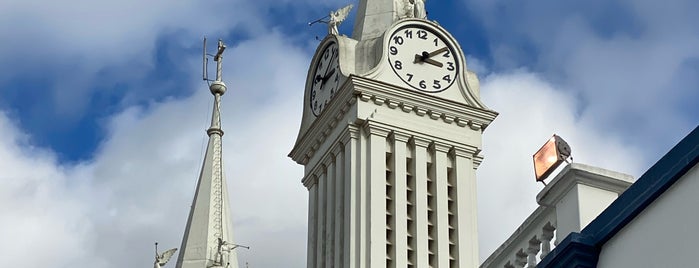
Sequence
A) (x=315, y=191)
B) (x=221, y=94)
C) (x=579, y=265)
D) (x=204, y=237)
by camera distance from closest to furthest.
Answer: (x=579, y=265) < (x=315, y=191) < (x=204, y=237) < (x=221, y=94)

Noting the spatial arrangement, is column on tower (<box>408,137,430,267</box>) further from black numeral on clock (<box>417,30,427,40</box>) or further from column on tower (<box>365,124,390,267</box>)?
black numeral on clock (<box>417,30,427,40</box>)

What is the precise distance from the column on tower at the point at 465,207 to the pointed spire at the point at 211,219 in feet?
40.2

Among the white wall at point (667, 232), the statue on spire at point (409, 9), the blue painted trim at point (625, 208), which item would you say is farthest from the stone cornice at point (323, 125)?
the white wall at point (667, 232)

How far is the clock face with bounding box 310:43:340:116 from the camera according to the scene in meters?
31.5

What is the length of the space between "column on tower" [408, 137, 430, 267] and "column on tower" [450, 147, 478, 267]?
0.69 m

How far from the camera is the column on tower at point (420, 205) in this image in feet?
96.4

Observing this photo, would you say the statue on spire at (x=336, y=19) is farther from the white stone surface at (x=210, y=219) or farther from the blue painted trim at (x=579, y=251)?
the blue painted trim at (x=579, y=251)

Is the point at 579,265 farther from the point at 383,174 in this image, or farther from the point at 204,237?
the point at 204,237

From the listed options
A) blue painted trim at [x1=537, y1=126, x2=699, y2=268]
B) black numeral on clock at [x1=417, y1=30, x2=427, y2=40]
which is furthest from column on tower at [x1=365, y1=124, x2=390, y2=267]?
blue painted trim at [x1=537, y1=126, x2=699, y2=268]

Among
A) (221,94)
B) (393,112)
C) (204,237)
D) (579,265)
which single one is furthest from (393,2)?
(579,265)

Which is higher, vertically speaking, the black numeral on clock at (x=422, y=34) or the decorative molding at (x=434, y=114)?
the black numeral on clock at (x=422, y=34)

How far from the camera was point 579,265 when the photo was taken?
10.8 meters

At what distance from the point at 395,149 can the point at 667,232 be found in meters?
20.4

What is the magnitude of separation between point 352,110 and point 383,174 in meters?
1.48
